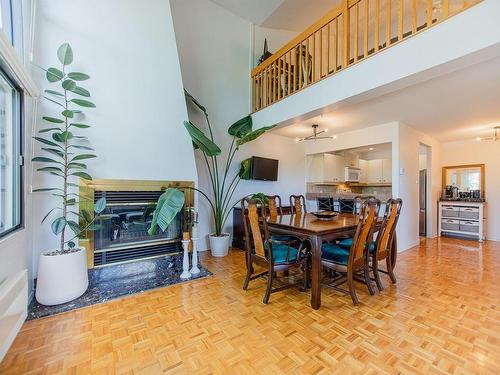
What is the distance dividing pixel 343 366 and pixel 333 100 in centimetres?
277

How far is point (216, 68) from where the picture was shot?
15.0 ft

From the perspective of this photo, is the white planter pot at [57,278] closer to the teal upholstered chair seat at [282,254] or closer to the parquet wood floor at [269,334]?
the parquet wood floor at [269,334]

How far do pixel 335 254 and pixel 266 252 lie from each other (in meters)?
0.74

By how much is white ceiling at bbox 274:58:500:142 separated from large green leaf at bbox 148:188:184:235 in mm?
2822

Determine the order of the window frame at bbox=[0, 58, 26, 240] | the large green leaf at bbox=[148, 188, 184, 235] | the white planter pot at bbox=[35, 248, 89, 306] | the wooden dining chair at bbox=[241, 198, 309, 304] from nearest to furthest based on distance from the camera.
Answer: the window frame at bbox=[0, 58, 26, 240]
the white planter pot at bbox=[35, 248, 89, 306]
the wooden dining chair at bbox=[241, 198, 309, 304]
the large green leaf at bbox=[148, 188, 184, 235]

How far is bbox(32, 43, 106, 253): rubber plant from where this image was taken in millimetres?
2340

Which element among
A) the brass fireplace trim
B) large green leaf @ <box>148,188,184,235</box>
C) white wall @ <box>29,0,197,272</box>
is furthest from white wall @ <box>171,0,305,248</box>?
large green leaf @ <box>148,188,184,235</box>

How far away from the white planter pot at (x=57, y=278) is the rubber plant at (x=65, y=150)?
0.18 meters

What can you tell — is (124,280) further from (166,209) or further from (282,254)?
(282,254)

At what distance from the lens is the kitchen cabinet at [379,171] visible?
252 inches

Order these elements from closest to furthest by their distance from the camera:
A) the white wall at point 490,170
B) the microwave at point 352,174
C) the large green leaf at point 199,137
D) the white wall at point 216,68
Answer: the large green leaf at point 199,137, the white wall at point 216,68, the white wall at point 490,170, the microwave at point 352,174

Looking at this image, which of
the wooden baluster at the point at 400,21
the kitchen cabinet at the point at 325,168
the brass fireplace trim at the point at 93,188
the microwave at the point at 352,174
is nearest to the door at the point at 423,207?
the microwave at the point at 352,174

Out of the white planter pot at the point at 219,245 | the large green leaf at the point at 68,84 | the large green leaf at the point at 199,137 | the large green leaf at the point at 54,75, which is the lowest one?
the white planter pot at the point at 219,245

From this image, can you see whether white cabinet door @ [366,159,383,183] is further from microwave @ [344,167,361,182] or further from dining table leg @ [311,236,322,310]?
dining table leg @ [311,236,322,310]
